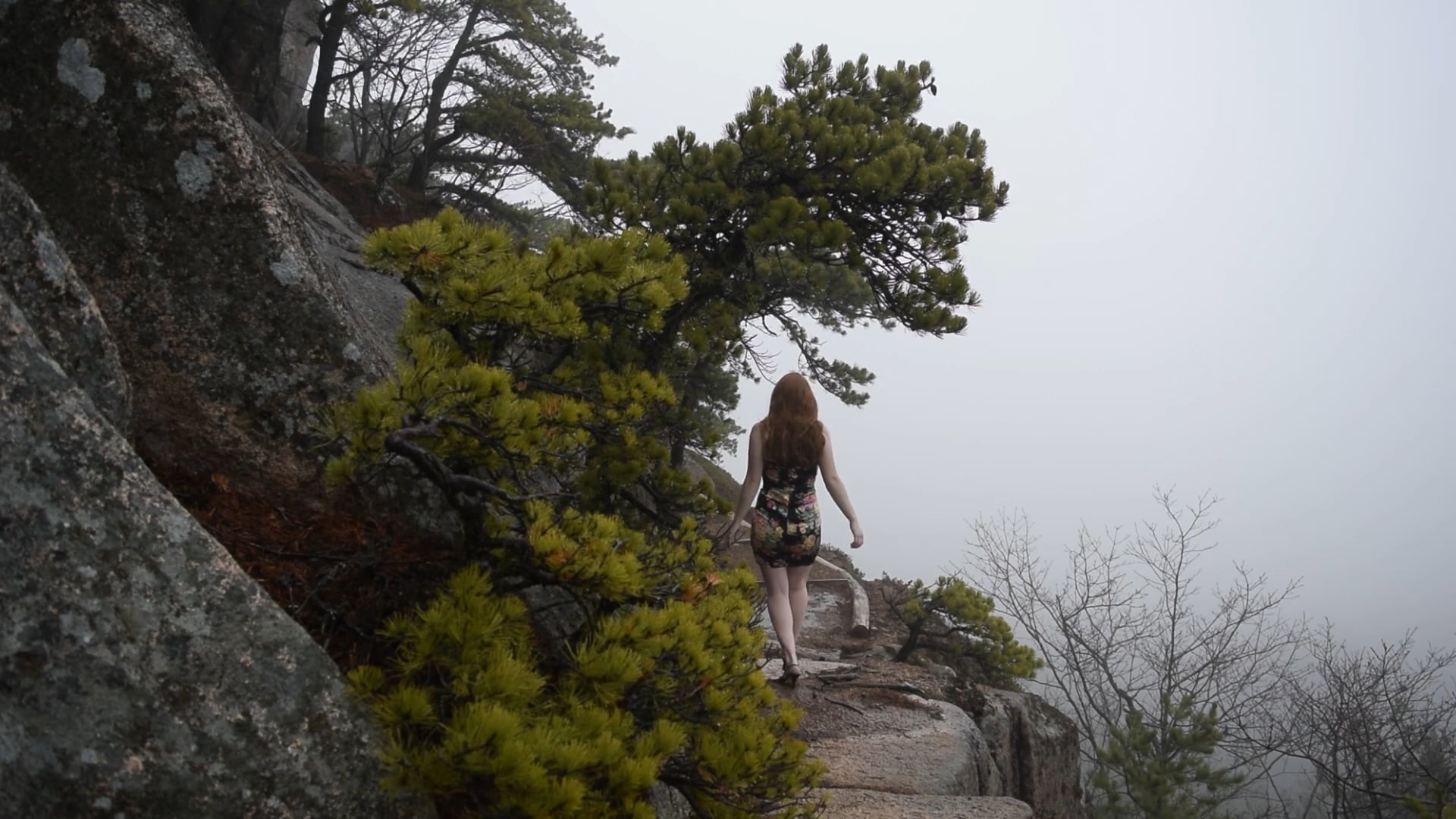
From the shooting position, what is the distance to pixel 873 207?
20.3ft

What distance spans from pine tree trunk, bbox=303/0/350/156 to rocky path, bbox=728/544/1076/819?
32.8 ft

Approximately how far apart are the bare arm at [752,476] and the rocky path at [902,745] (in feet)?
3.14

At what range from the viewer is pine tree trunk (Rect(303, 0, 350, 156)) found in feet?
39.2

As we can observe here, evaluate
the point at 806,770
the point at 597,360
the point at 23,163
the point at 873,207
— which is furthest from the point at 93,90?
the point at 873,207

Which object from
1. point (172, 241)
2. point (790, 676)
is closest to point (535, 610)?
point (172, 241)

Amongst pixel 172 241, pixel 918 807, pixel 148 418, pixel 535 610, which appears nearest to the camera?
pixel 535 610

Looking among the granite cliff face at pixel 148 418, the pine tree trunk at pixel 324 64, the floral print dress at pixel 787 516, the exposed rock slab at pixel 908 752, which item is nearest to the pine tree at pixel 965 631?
the exposed rock slab at pixel 908 752

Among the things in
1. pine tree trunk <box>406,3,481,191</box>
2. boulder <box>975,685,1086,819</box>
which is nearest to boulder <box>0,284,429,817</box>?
boulder <box>975,685,1086,819</box>

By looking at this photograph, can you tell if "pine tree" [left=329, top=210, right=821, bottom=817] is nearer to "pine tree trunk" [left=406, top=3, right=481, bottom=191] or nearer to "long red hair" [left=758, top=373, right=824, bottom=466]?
"long red hair" [left=758, top=373, right=824, bottom=466]

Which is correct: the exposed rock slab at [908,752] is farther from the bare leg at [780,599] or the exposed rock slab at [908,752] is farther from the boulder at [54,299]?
the boulder at [54,299]

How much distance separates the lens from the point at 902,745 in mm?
6227

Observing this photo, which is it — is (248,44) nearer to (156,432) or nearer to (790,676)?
(156,432)

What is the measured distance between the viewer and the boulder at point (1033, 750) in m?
7.46

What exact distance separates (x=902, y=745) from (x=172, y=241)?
5.31 meters
